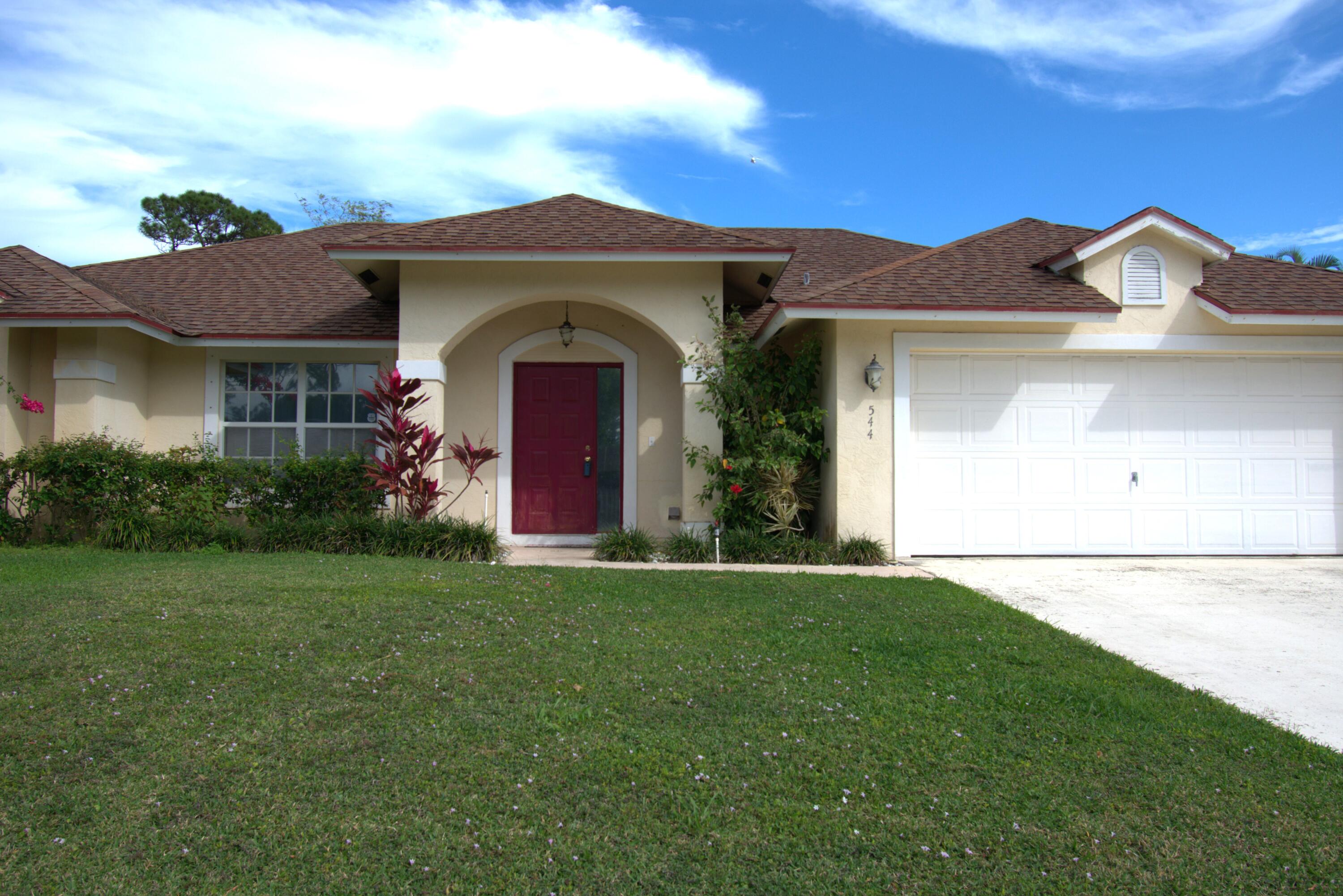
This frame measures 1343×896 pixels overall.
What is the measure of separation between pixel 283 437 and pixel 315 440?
0.44 metres

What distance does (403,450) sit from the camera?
9.43 metres

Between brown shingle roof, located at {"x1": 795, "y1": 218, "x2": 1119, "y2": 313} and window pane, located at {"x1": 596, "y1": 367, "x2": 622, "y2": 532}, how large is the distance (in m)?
3.27

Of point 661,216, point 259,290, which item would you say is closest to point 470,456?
point 661,216

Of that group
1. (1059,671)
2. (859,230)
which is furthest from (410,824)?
(859,230)

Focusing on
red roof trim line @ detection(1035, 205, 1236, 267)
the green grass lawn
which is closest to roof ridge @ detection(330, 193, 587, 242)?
the green grass lawn

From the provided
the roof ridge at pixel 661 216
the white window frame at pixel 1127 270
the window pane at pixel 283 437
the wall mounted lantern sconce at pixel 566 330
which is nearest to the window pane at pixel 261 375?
the window pane at pixel 283 437

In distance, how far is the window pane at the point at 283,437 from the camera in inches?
445

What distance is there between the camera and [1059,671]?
4949 millimetres

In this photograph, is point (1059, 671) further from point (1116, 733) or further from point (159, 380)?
point (159, 380)

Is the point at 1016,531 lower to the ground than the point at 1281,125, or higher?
lower

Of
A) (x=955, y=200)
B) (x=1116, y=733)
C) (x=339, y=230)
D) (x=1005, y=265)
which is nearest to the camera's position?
(x=1116, y=733)

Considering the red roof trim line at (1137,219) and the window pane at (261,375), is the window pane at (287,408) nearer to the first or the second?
the window pane at (261,375)

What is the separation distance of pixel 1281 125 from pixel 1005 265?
768 centimetres

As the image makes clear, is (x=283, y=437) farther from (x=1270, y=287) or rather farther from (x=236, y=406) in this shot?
(x=1270, y=287)
